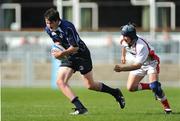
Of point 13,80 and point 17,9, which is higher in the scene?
point 17,9

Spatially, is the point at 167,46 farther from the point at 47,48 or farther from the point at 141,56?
the point at 141,56

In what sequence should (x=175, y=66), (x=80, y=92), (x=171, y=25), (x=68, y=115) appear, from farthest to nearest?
(x=171, y=25) < (x=175, y=66) < (x=80, y=92) < (x=68, y=115)

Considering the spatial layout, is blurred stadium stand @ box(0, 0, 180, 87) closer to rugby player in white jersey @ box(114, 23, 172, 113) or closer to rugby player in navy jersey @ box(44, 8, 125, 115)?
rugby player in white jersey @ box(114, 23, 172, 113)

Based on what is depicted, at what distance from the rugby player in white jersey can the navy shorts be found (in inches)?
29.0

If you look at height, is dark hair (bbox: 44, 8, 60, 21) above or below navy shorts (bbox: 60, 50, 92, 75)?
above

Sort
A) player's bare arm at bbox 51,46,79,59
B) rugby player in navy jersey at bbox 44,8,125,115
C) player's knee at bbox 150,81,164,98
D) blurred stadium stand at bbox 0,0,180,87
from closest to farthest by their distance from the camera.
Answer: rugby player in navy jersey at bbox 44,8,125,115 < player's bare arm at bbox 51,46,79,59 < player's knee at bbox 150,81,164,98 < blurred stadium stand at bbox 0,0,180,87

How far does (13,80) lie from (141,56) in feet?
60.5

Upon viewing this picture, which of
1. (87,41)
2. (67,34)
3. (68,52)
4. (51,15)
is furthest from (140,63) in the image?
(87,41)

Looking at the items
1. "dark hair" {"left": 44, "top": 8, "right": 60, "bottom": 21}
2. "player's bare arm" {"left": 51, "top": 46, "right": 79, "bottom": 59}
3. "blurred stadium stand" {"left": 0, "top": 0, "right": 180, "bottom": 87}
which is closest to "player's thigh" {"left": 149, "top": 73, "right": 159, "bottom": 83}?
"player's bare arm" {"left": 51, "top": 46, "right": 79, "bottom": 59}

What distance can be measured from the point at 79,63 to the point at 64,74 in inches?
17.7

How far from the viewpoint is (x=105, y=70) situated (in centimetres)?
3262

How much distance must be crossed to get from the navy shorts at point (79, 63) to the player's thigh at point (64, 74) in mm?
96

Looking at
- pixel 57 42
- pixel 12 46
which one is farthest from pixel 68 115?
pixel 12 46

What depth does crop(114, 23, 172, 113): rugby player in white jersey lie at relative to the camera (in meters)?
15.3
